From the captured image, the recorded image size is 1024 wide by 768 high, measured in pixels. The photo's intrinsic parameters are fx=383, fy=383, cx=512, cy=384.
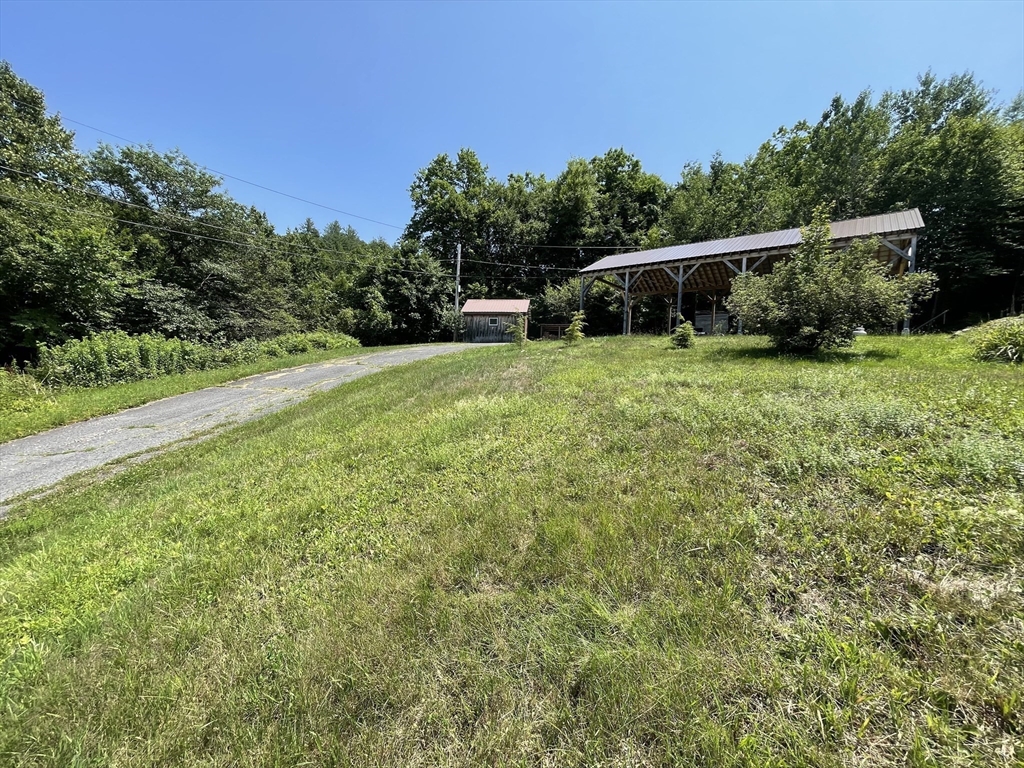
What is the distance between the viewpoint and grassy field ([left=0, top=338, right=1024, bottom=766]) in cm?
137

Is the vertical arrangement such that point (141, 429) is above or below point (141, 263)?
below

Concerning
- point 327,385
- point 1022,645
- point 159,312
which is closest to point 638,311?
point 327,385

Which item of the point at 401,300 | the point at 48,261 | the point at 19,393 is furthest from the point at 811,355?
the point at 401,300

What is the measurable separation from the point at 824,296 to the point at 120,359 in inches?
691

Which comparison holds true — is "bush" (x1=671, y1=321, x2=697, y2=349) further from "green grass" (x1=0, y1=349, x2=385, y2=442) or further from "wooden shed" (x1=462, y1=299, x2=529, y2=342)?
"wooden shed" (x1=462, y1=299, x2=529, y2=342)

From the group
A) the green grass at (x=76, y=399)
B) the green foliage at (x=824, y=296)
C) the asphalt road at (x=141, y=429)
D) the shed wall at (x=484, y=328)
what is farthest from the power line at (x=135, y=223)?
the green foliage at (x=824, y=296)

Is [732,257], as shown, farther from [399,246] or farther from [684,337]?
[399,246]

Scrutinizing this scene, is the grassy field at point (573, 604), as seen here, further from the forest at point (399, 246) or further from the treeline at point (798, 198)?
the forest at point (399, 246)

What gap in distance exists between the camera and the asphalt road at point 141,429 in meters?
5.42

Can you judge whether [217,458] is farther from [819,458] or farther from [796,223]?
[796,223]

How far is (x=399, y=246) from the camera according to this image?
2736cm

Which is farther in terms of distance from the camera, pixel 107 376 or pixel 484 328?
pixel 484 328

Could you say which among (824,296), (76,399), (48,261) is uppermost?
(48,261)

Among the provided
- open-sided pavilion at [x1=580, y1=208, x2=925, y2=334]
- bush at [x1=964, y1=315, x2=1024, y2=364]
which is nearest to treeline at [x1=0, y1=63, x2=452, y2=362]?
open-sided pavilion at [x1=580, y1=208, x2=925, y2=334]
